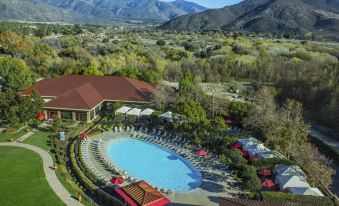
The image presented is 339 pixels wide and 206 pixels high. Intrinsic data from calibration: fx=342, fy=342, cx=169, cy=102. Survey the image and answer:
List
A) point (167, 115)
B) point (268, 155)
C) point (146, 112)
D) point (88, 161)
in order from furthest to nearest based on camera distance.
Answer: point (146, 112) < point (167, 115) < point (88, 161) < point (268, 155)

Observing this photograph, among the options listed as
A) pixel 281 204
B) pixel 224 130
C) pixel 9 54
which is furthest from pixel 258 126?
pixel 9 54

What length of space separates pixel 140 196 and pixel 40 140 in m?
15.5

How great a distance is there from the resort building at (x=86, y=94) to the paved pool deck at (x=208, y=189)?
1046 cm

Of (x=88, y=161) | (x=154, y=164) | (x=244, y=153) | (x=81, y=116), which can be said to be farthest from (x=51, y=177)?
(x=244, y=153)

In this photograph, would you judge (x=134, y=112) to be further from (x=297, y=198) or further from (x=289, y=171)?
(x=297, y=198)

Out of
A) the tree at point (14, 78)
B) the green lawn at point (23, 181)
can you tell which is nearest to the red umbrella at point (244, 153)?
the green lawn at point (23, 181)

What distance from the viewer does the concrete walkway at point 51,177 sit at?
73.3 feet

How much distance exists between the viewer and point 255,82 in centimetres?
5984

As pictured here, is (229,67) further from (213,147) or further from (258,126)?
(213,147)

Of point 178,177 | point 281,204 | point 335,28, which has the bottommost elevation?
point 178,177

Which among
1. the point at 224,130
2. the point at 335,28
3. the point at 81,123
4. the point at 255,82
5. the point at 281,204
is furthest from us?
the point at 335,28

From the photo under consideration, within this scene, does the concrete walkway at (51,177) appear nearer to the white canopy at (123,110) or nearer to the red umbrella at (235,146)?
the white canopy at (123,110)

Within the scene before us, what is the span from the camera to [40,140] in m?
32.3

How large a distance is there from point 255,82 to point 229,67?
17.4ft
